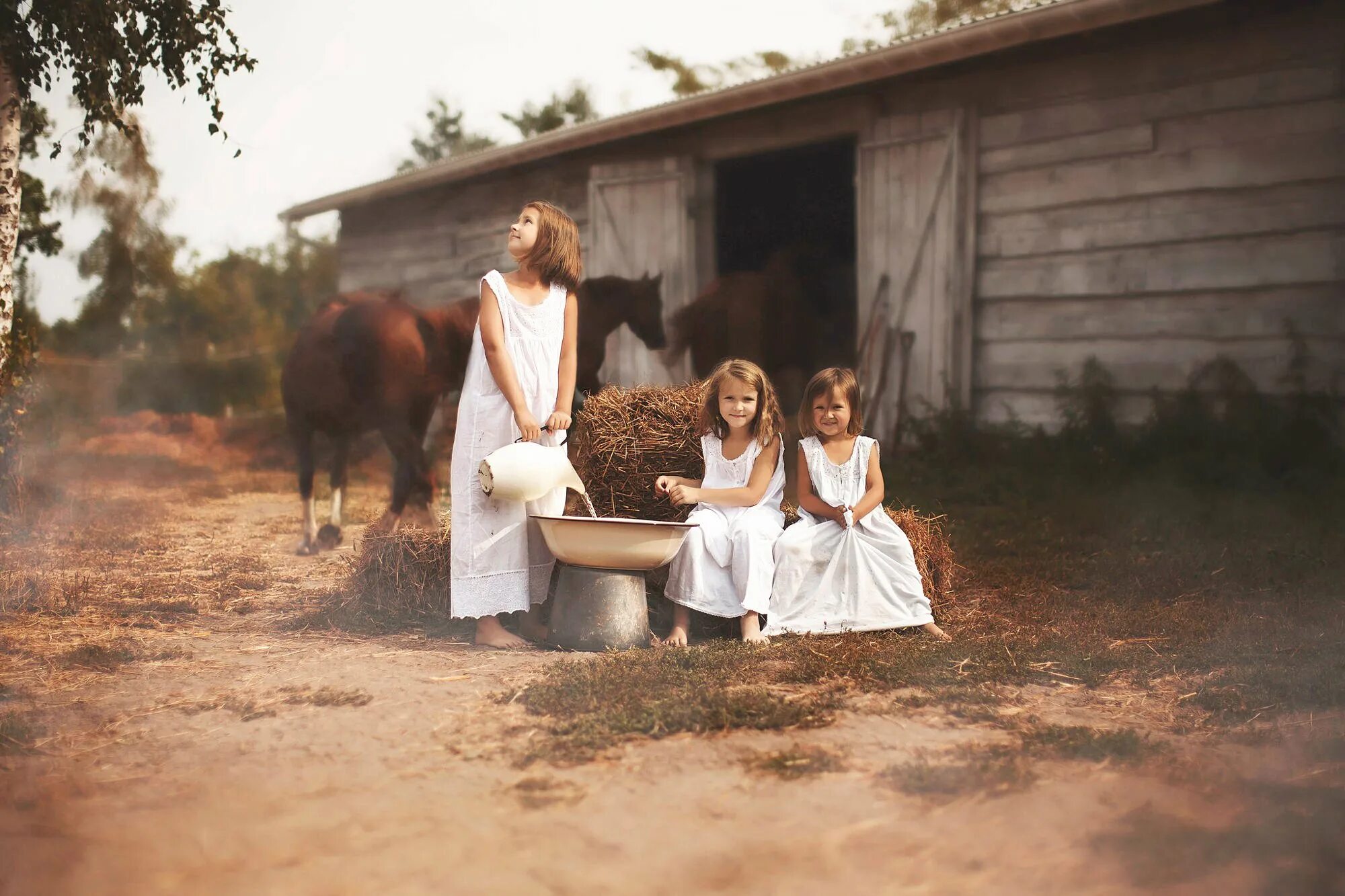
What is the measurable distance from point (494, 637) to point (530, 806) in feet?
5.31

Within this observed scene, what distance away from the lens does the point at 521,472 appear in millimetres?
3600

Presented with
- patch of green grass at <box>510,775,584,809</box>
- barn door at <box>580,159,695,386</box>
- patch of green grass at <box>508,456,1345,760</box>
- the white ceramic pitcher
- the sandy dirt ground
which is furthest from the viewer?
barn door at <box>580,159,695,386</box>

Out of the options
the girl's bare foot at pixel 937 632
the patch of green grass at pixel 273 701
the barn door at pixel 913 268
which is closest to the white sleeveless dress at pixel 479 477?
the patch of green grass at pixel 273 701

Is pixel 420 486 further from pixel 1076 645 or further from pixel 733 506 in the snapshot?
pixel 1076 645

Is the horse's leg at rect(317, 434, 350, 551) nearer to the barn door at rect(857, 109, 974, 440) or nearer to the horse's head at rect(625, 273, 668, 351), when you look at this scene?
the horse's head at rect(625, 273, 668, 351)

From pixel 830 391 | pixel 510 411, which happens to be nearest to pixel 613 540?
pixel 510 411

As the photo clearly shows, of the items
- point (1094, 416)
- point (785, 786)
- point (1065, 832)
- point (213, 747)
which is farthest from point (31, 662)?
point (1094, 416)

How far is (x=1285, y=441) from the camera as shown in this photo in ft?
19.7

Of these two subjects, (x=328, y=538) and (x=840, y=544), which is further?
(x=328, y=538)

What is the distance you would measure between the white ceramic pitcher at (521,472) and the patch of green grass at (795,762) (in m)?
1.47

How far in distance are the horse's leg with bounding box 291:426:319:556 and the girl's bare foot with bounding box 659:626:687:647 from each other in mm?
2970

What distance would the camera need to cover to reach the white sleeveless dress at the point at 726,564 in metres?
3.70

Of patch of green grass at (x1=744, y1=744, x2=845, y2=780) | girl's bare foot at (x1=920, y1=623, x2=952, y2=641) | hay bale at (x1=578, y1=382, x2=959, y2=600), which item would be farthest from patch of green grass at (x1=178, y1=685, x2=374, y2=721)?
girl's bare foot at (x1=920, y1=623, x2=952, y2=641)

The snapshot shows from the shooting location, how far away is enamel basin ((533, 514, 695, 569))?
3.45m
